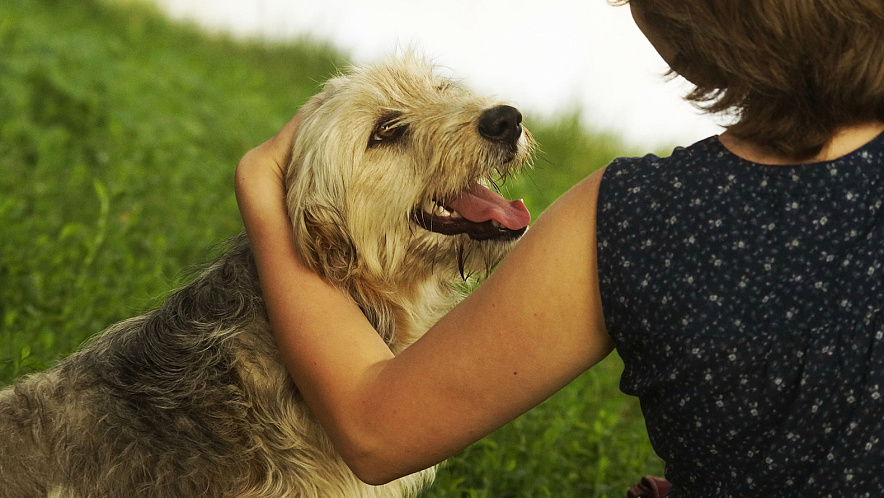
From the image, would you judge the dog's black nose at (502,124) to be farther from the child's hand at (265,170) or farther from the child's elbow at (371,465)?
the child's elbow at (371,465)

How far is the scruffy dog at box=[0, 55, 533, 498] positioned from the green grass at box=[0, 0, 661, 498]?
467 millimetres

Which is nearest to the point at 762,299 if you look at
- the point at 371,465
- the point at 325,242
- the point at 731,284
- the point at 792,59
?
the point at 731,284

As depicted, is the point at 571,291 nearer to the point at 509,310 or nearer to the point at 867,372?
the point at 509,310

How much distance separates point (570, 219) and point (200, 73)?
31.6 ft

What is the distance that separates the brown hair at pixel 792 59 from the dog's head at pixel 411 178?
998 millimetres

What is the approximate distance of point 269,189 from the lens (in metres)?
2.48

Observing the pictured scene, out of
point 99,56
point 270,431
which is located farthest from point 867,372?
point 99,56

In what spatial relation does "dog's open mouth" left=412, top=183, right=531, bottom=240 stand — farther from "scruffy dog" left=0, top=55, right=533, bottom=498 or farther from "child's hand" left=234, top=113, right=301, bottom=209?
"child's hand" left=234, top=113, right=301, bottom=209

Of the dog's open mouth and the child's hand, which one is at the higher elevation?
the child's hand

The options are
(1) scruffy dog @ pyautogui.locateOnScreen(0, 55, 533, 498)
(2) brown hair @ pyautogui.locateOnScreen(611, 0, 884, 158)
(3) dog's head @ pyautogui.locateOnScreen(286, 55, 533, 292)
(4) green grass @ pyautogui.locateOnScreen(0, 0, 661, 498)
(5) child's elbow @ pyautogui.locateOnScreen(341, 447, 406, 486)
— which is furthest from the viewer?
(4) green grass @ pyautogui.locateOnScreen(0, 0, 661, 498)

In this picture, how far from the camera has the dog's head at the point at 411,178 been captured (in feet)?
8.77

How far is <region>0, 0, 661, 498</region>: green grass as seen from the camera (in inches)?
154

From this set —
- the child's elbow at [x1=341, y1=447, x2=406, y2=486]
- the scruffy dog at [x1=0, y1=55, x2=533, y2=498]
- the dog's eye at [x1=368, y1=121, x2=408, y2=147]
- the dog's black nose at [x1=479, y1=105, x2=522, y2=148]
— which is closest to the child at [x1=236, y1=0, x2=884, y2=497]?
the child's elbow at [x1=341, y1=447, x2=406, y2=486]

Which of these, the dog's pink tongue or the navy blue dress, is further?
the dog's pink tongue
